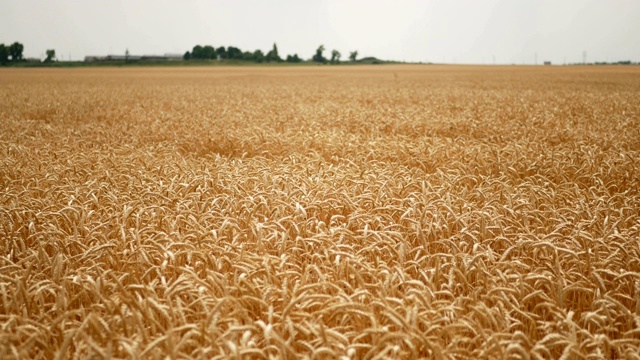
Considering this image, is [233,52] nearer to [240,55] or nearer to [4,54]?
[240,55]

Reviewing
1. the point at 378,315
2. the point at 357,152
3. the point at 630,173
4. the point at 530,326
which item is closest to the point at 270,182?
the point at 357,152

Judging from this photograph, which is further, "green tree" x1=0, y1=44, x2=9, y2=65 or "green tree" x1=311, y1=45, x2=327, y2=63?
"green tree" x1=311, y1=45, x2=327, y2=63

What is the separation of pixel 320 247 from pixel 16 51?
164265mm

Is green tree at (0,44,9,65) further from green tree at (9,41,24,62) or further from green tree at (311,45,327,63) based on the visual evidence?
green tree at (311,45,327,63)

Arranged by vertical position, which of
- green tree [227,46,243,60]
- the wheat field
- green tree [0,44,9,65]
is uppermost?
green tree [227,46,243,60]

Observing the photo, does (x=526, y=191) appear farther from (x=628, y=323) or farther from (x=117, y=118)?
(x=117, y=118)

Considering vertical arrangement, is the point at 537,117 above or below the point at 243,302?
above

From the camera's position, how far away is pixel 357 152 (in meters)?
8.01

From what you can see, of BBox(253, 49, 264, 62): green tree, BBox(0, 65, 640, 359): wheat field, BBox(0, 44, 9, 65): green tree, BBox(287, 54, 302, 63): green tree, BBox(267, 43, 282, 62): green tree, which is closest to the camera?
BBox(0, 65, 640, 359): wheat field

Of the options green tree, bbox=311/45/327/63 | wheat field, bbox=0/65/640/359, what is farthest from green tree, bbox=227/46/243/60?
wheat field, bbox=0/65/640/359

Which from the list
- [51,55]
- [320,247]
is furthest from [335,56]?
[320,247]

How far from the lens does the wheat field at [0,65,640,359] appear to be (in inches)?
86.3

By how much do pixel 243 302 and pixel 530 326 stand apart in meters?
1.57

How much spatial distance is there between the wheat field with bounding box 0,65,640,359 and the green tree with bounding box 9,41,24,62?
152167 millimetres
